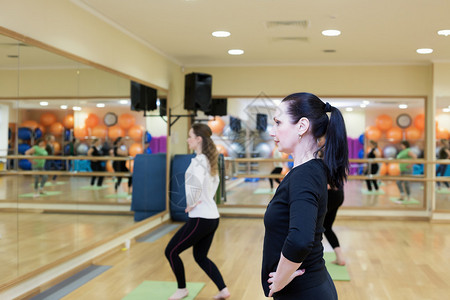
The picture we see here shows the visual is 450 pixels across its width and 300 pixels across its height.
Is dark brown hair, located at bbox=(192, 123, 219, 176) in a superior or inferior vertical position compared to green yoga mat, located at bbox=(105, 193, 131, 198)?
superior

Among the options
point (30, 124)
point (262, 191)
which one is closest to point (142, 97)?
point (30, 124)

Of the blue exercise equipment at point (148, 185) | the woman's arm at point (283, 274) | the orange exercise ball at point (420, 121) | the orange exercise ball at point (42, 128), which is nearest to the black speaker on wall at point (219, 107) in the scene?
the blue exercise equipment at point (148, 185)

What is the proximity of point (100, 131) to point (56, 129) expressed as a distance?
94 centimetres

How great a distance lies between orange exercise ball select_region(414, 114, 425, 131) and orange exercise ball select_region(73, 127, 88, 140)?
222 inches

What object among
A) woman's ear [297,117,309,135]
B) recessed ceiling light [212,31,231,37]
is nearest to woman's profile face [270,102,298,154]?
woman's ear [297,117,309,135]

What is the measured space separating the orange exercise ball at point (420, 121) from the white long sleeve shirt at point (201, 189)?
5527 millimetres

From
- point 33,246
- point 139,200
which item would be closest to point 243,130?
point 139,200

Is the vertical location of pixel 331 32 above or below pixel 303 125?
above

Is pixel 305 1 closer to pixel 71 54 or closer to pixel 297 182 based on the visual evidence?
pixel 71 54

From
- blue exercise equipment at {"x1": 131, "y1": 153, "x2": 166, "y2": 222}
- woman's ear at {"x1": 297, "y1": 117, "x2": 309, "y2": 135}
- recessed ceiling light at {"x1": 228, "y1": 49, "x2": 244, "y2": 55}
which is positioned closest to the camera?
woman's ear at {"x1": 297, "y1": 117, "x2": 309, "y2": 135}

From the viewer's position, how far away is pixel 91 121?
16.2 feet

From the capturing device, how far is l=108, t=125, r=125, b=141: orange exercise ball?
18.1 ft

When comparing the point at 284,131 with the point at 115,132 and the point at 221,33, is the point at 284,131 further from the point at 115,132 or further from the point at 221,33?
the point at 221,33

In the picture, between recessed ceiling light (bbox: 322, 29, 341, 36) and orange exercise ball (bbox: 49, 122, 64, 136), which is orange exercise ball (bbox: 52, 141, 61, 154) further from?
recessed ceiling light (bbox: 322, 29, 341, 36)
